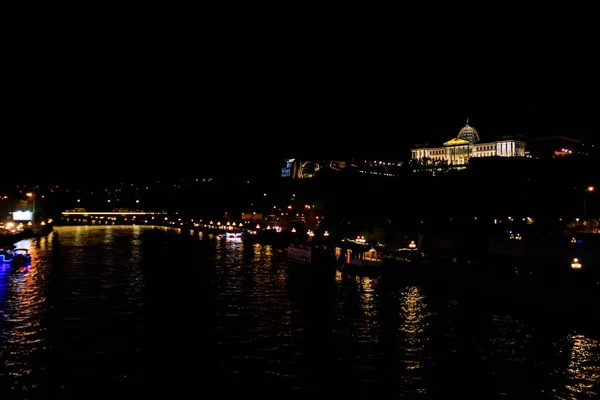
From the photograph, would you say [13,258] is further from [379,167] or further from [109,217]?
[109,217]

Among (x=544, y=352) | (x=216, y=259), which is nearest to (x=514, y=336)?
(x=544, y=352)

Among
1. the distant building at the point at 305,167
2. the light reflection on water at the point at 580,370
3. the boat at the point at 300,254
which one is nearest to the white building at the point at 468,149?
the distant building at the point at 305,167

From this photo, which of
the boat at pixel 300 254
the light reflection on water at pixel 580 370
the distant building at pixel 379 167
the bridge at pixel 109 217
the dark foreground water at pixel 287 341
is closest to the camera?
the light reflection on water at pixel 580 370

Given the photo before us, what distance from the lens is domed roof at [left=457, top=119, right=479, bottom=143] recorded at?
273ft

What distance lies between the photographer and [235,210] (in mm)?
87500

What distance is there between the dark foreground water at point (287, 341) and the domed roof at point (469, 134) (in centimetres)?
6267

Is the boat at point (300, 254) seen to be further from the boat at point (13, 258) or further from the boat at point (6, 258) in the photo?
the boat at point (6, 258)

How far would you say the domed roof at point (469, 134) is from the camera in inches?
3280

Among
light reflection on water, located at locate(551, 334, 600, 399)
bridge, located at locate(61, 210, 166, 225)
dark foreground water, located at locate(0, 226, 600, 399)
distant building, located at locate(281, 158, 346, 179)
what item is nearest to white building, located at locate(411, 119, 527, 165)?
distant building, located at locate(281, 158, 346, 179)

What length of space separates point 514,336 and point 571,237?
11165 millimetres

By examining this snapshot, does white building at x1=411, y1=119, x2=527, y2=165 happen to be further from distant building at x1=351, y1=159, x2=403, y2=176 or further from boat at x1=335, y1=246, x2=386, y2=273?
boat at x1=335, y1=246, x2=386, y2=273

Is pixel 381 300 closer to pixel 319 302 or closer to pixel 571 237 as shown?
pixel 319 302

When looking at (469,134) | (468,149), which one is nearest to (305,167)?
(469,134)

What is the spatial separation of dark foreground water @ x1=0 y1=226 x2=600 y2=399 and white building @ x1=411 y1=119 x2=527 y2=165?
187ft
